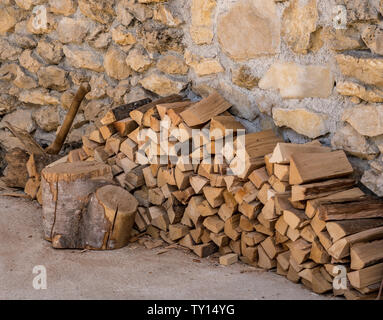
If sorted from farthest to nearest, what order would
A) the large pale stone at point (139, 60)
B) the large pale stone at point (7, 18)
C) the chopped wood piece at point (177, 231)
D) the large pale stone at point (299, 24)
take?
1. the large pale stone at point (7, 18)
2. the large pale stone at point (139, 60)
3. the chopped wood piece at point (177, 231)
4. the large pale stone at point (299, 24)

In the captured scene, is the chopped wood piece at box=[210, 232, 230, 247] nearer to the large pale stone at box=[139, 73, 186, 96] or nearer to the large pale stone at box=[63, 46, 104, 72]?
the large pale stone at box=[139, 73, 186, 96]

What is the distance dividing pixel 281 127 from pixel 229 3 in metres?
0.80

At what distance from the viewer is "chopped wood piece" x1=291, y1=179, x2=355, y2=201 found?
267 cm

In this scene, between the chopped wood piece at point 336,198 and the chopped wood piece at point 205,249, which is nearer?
the chopped wood piece at point 336,198

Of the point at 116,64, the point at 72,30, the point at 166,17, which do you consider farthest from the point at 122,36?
the point at 72,30

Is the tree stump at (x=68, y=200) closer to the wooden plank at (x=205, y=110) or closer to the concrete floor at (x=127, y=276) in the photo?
the concrete floor at (x=127, y=276)

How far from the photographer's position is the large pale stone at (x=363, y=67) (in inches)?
104

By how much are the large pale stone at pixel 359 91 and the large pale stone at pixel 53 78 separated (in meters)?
2.33

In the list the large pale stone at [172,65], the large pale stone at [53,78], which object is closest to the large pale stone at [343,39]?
the large pale stone at [172,65]

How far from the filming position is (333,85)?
2.89 m

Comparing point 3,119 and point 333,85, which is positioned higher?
point 333,85

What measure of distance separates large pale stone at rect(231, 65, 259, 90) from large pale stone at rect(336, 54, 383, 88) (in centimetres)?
60
